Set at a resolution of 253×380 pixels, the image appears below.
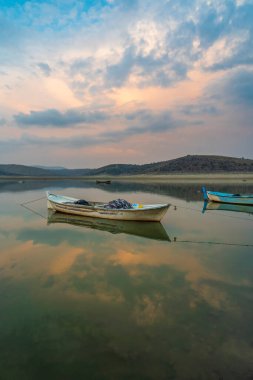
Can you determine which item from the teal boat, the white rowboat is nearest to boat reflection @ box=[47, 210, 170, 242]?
the white rowboat

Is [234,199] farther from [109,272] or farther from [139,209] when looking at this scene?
[109,272]

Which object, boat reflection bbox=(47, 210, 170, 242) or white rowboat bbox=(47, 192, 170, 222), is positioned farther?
white rowboat bbox=(47, 192, 170, 222)

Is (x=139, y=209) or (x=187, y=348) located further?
(x=139, y=209)

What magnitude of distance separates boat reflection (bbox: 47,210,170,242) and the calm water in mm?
1397

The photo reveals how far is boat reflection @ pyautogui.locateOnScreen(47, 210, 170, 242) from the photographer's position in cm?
1566

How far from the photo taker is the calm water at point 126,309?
502cm

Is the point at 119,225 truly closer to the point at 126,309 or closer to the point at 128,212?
the point at 128,212

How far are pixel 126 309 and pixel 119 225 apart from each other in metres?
11.1

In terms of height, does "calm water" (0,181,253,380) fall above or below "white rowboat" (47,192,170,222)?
below

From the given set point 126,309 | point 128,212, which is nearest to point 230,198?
point 128,212

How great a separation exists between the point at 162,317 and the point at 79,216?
15.5 m

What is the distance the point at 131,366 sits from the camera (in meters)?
4.95

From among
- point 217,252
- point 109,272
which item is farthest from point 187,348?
point 217,252

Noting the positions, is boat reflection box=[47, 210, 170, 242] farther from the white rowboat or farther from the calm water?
the calm water
